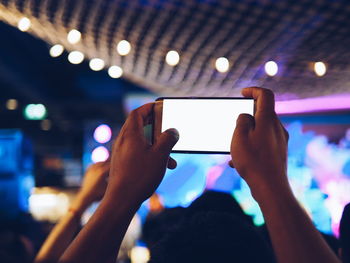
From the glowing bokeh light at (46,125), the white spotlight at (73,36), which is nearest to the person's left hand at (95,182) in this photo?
the white spotlight at (73,36)

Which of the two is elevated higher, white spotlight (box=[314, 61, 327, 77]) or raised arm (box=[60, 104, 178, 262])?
white spotlight (box=[314, 61, 327, 77])

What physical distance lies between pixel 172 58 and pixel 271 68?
A: 0.89m

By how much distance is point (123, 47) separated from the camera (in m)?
3.71

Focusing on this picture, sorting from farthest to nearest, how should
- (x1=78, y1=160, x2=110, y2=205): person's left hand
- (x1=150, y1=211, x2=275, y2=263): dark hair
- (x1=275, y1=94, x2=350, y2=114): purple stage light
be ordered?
(x1=275, y1=94, x2=350, y2=114): purple stage light → (x1=78, y1=160, x2=110, y2=205): person's left hand → (x1=150, y1=211, x2=275, y2=263): dark hair

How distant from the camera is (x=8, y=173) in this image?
159 inches

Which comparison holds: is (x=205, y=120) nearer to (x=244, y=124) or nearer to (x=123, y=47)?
(x=244, y=124)

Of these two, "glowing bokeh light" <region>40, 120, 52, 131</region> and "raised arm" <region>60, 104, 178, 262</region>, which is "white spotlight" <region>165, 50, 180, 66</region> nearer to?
"raised arm" <region>60, 104, 178, 262</region>

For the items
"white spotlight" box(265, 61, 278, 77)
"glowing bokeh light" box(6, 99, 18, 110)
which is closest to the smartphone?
"white spotlight" box(265, 61, 278, 77)

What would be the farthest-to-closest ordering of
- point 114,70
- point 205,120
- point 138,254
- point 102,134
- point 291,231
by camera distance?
point 102,134 → point 138,254 → point 114,70 → point 205,120 → point 291,231

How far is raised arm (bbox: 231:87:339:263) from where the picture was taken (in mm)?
513

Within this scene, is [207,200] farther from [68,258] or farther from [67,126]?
[67,126]

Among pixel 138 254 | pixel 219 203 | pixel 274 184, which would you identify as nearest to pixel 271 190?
pixel 274 184

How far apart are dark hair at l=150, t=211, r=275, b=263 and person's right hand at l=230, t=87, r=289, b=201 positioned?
10 centimetres

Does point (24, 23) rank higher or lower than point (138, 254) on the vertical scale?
higher
